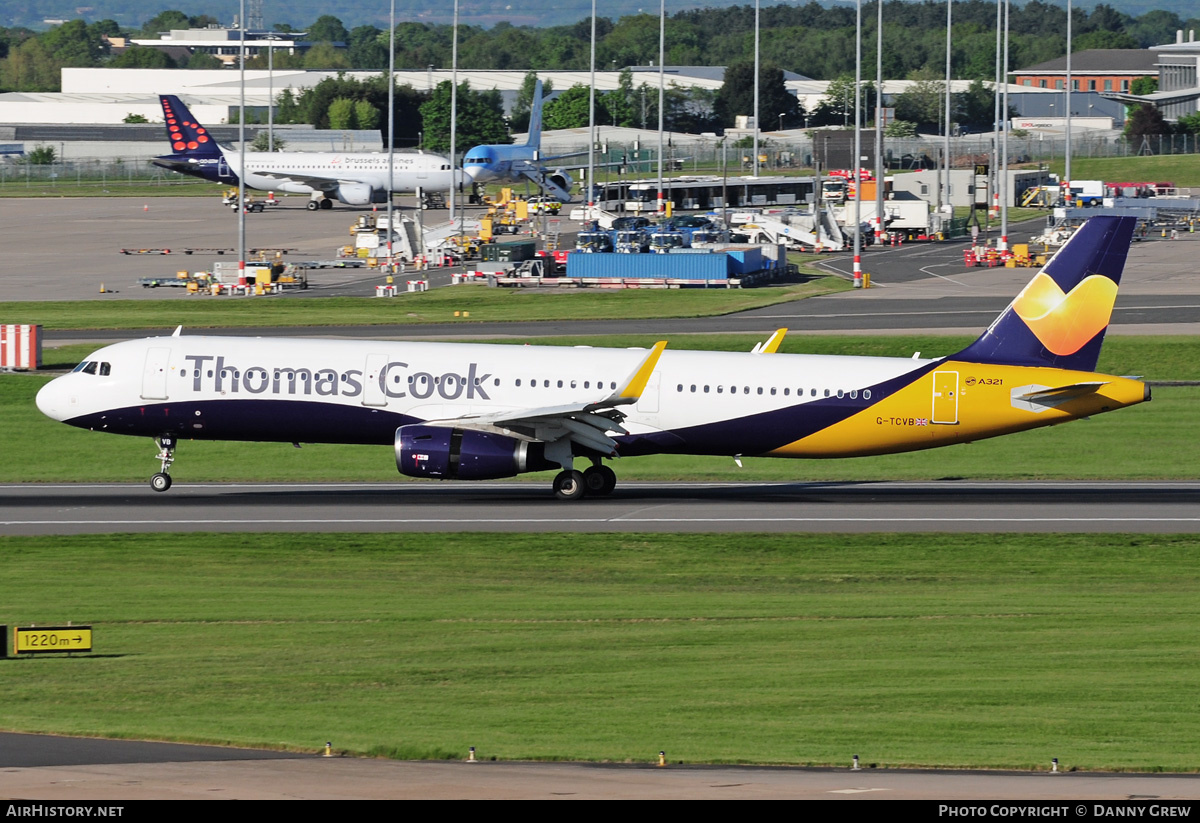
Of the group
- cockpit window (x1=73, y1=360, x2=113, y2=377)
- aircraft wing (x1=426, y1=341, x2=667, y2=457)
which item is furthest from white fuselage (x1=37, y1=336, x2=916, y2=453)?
aircraft wing (x1=426, y1=341, x2=667, y2=457)

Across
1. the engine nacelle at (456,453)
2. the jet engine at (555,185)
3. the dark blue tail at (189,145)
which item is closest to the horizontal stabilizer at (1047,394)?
the engine nacelle at (456,453)

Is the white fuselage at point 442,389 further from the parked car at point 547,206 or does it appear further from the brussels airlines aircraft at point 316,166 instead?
the brussels airlines aircraft at point 316,166

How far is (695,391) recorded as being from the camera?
142 feet

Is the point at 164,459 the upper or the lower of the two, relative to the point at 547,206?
lower

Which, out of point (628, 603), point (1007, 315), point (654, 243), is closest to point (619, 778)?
point (628, 603)

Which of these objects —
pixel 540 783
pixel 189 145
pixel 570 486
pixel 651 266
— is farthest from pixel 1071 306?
pixel 189 145

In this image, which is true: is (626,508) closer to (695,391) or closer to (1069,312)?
(695,391)

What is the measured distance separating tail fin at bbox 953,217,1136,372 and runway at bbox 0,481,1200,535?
4.13 metres

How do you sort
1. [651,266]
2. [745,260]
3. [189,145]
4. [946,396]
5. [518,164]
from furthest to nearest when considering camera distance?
1. [518,164]
2. [189,145]
3. [745,260]
4. [651,266]
5. [946,396]

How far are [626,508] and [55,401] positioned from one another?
1600 centimetres

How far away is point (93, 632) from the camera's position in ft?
90.9

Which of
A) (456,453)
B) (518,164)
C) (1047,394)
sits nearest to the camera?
(456,453)

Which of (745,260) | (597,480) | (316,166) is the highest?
(316,166)
